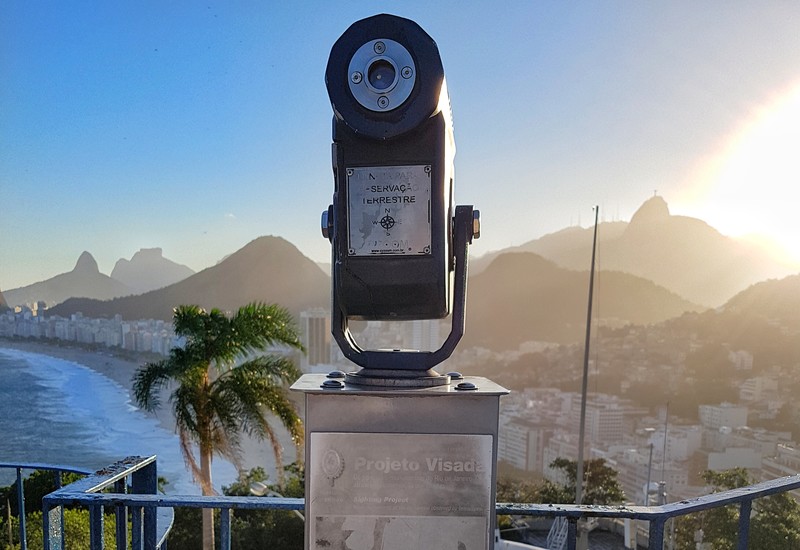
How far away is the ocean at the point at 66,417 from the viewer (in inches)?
1394

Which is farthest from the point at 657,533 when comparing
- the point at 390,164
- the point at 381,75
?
the point at 381,75

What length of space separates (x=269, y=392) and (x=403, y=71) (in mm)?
10137

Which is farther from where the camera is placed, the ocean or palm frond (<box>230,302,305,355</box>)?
the ocean

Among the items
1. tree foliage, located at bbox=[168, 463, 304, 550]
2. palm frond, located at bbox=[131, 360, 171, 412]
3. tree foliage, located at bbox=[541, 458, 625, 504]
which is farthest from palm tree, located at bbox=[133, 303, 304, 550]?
tree foliage, located at bbox=[541, 458, 625, 504]

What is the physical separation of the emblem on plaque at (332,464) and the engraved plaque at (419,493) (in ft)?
0.11

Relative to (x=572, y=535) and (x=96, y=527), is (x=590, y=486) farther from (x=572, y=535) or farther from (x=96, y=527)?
(x=96, y=527)

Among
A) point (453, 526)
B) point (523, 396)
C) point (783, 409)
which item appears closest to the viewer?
point (453, 526)

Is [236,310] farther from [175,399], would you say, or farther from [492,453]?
[492,453]

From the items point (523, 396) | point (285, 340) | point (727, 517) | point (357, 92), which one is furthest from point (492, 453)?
point (523, 396)

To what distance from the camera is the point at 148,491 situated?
2.19 metres

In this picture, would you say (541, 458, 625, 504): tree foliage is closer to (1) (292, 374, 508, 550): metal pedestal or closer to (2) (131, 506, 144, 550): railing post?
(2) (131, 506, 144, 550): railing post

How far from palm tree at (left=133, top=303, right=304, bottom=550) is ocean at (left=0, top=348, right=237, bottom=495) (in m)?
25.5

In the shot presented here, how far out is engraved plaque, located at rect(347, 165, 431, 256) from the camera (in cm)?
162

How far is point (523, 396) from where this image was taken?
3878 centimetres
